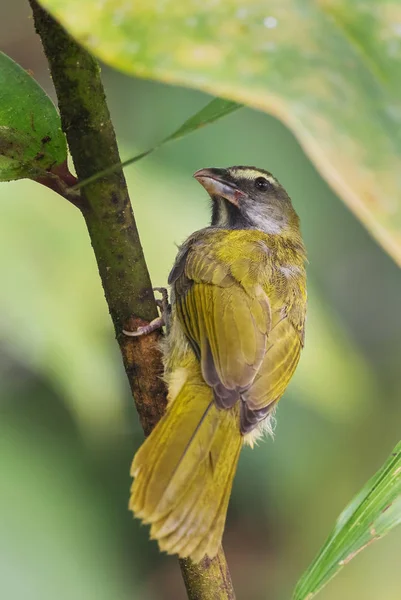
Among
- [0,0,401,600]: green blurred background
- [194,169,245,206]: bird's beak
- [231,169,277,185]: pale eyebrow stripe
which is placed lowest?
[0,0,401,600]: green blurred background

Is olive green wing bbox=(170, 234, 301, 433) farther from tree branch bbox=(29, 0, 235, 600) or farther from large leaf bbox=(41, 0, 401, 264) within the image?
large leaf bbox=(41, 0, 401, 264)

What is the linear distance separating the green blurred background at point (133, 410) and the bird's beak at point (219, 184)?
0.39ft

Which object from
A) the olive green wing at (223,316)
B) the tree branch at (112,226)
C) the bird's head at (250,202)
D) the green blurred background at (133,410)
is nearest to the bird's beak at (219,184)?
the bird's head at (250,202)

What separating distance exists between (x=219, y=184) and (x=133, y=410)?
831 millimetres

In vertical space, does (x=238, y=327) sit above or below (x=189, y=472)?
above

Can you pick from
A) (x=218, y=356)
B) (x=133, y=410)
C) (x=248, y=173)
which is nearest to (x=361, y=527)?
(x=218, y=356)

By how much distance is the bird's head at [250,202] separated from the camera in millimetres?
2723

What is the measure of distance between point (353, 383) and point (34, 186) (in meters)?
1.34

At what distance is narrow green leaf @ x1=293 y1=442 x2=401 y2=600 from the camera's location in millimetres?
850

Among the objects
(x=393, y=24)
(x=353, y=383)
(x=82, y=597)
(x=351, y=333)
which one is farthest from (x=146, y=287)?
(x=351, y=333)

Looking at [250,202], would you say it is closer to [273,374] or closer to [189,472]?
[273,374]

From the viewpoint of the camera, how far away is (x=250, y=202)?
9.15 ft

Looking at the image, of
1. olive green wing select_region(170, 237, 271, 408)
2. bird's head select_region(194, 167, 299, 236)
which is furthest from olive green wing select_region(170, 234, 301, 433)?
bird's head select_region(194, 167, 299, 236)

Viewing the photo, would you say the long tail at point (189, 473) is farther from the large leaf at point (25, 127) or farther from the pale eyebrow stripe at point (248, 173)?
the pale eyebrow stripe at point (248, 173)
